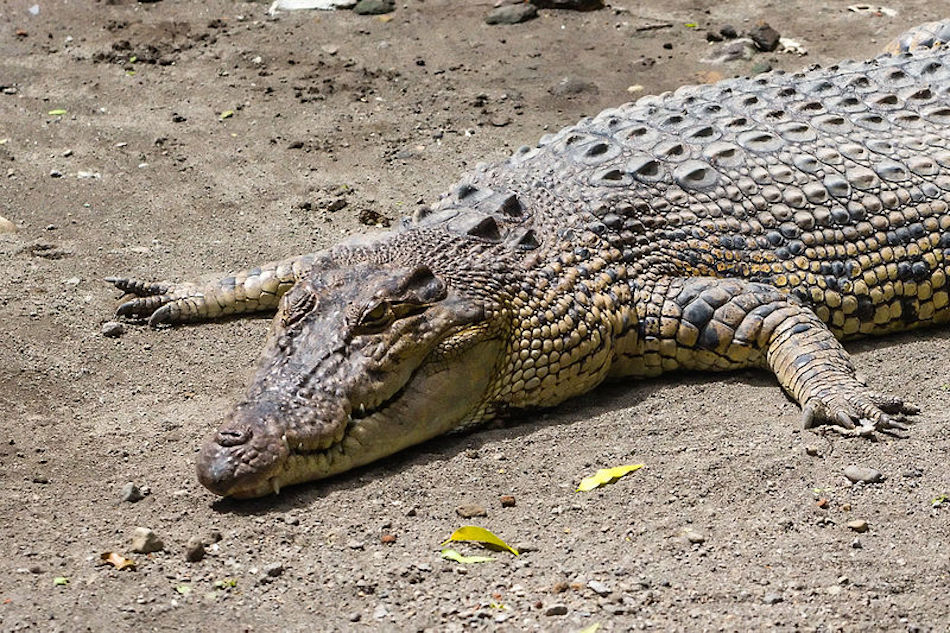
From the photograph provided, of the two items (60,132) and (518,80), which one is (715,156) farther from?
(60,132)

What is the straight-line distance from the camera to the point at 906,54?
7.35m

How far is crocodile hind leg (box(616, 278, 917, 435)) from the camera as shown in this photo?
575cm

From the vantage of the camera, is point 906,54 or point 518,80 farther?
point 518,80

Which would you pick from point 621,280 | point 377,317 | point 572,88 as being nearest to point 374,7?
point 572,88

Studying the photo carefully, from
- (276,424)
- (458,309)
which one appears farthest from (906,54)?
(276,424)

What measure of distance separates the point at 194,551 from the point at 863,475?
2531mm

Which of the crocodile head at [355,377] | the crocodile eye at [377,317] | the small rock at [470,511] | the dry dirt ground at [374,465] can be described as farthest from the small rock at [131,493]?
the small rock at [470,511]

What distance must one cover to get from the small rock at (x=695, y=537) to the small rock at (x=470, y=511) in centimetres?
78

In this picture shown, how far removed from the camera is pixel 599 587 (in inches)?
168

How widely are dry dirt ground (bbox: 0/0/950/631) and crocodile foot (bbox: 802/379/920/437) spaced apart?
3.6 inches

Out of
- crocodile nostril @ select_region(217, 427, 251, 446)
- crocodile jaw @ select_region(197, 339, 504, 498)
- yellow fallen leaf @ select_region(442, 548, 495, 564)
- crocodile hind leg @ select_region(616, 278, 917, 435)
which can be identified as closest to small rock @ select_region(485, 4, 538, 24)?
crocodile hind leg @ select_region(616, 278, 917, 435)

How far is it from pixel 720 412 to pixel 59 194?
480 centimetres

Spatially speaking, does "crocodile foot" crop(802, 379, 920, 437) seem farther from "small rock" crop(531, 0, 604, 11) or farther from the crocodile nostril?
"small rock" crop(531, 0, 604, 11)

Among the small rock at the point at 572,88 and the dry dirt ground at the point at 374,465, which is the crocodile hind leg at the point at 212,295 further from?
the small rock at the point at 572,88
